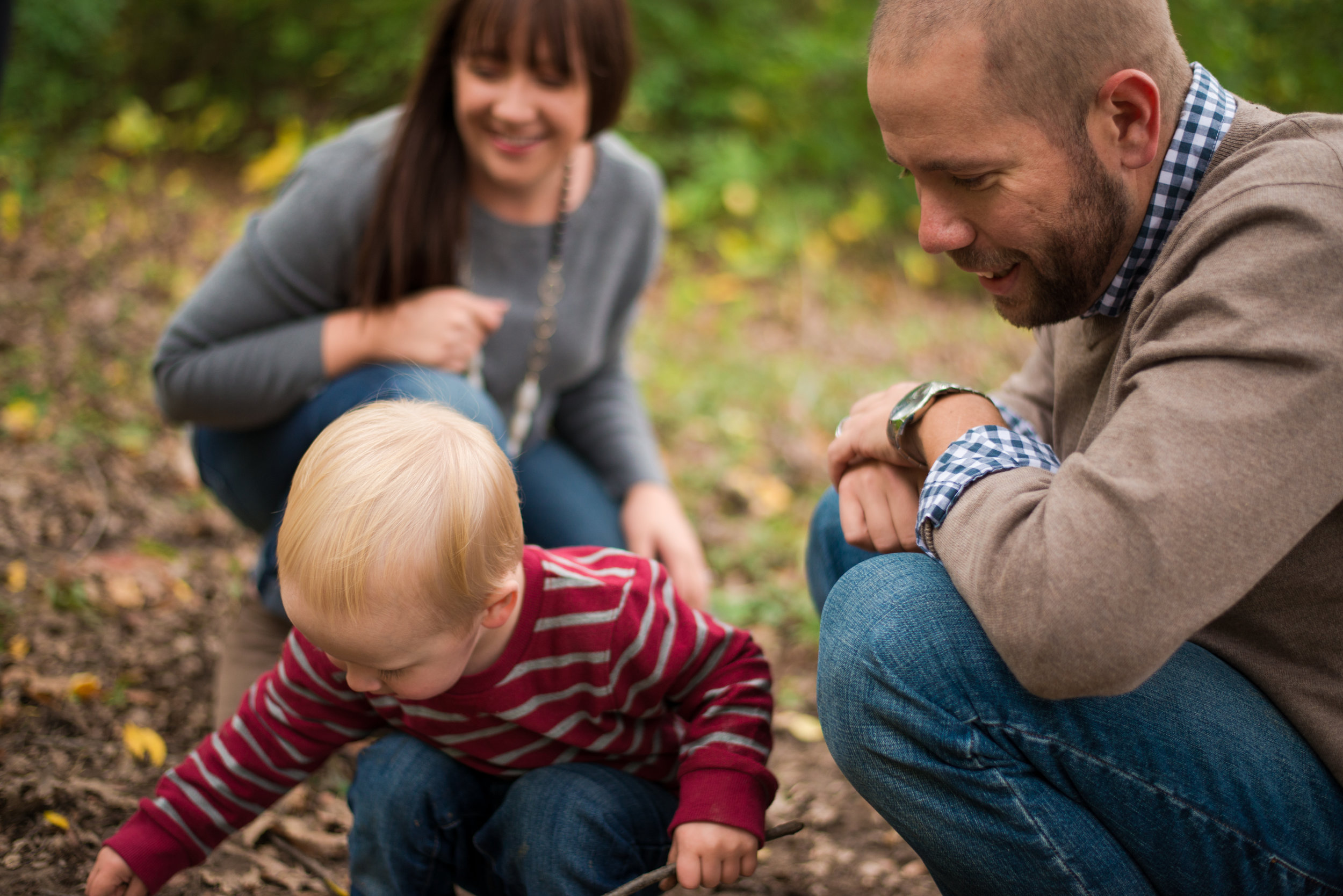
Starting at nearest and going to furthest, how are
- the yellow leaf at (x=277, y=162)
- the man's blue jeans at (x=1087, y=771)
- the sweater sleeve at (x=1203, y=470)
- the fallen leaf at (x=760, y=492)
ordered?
the sweater sleeve at (x=1203, y=470)
the man's blue jeans at (x=1087, y=771)
the fallen leaf at (x=760, y=492)
the yellow leaf at (x=277, y=162)

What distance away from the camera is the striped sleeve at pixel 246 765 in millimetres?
1601

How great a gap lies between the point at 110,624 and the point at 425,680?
1.42 m

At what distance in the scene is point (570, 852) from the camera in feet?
5.03

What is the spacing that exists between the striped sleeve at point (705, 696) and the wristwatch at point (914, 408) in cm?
39

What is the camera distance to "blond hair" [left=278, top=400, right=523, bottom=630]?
1368mm

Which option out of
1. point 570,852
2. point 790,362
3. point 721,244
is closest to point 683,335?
point 790,362

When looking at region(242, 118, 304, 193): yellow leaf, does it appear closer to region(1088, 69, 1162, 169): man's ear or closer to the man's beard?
the man's beard

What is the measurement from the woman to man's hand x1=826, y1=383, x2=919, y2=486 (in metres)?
0.78

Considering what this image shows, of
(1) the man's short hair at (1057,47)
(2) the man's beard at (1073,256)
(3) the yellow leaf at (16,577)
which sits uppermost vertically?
(1) the man's short hair at (1057,47)

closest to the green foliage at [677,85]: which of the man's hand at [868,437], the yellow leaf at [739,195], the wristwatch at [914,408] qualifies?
the yellow leaf at [739,195]

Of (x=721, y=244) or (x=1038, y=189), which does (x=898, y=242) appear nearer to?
(x=721, y=244)

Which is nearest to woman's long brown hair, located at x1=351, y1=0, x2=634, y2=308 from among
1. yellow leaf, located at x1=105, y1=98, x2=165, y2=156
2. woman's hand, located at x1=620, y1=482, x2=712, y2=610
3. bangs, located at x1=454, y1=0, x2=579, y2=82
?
bangs, located at x1=454, y1=0, x2=579, y2=82

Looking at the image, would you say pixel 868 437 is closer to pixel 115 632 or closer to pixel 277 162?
pixel 115 632

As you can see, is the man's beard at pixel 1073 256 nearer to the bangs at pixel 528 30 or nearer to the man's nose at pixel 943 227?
the man's nose at pixel 943 227
